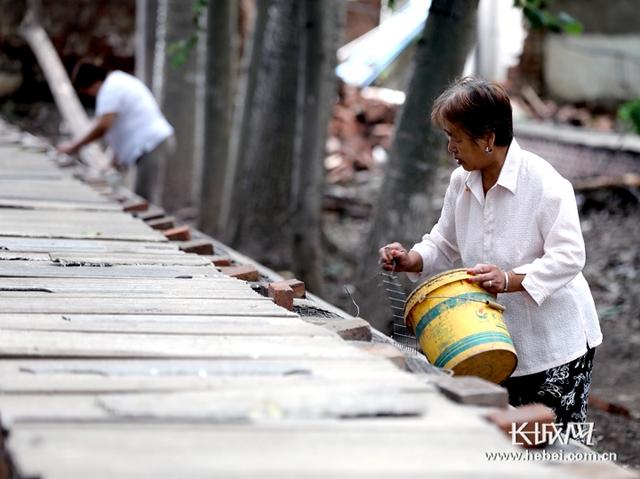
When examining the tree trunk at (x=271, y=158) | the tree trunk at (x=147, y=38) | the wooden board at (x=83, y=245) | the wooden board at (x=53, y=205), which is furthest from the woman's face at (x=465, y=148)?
the tree trunk at (x=147, y=38)

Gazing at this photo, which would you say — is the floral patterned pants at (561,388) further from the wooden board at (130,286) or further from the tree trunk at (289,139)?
the tree trunk at (289,139)

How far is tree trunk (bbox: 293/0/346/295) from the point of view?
27.7 feet

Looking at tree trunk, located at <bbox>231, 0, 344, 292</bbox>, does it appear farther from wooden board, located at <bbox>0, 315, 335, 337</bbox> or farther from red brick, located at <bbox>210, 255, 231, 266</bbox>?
wooden board, located at <bbox>0, 315, 335, 337</bbox>

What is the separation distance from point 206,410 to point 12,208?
389 cm

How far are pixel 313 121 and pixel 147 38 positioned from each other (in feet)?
18.6

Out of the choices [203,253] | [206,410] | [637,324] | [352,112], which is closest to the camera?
[206,410]

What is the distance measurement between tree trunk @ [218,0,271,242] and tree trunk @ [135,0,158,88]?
9.41 feet

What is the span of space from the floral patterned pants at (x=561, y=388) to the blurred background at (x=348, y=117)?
5.92ft

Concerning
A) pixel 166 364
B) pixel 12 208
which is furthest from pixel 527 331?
pixel 12 208

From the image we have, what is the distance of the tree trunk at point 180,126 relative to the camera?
42.7 ft

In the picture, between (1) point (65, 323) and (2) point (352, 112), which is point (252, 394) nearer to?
(1) point (65, 323)

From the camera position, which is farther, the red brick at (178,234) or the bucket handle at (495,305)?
the red brick at (178,234)

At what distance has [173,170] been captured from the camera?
1344 cm

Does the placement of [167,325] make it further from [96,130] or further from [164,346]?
[96,130]
